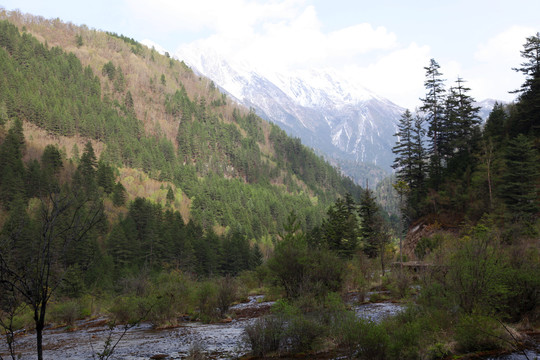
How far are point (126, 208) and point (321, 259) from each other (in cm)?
7763

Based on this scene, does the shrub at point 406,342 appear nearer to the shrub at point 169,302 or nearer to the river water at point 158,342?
the river water at point 158,342

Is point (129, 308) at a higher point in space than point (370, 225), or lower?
lower

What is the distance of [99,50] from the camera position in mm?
185125

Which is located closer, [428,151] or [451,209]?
[451,209]

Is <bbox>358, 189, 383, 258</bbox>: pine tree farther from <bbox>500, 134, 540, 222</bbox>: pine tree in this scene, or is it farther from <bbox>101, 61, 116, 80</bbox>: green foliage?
<bbox>101, 61, 116, 80</bbox>: green foliage

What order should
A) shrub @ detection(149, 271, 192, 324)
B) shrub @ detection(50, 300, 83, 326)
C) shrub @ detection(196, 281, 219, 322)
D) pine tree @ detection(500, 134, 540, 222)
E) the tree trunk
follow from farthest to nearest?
pine tree @ detection(500, 134, 540, 222) → shrub @ detection(50, 300, 83, 326) → shrub @ detection(196, 281, 219, 322) → shrub @ detection(149, 271, 192, 324) → the tree trunk

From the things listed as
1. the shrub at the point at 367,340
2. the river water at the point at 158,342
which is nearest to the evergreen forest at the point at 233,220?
the shrub at the point at 367,340

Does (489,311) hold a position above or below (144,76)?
below

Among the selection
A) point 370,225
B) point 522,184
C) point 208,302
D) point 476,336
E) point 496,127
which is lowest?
point 208,302

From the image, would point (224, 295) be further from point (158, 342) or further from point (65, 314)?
point (65, 314)

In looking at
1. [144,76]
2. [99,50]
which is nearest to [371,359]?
[144,76]

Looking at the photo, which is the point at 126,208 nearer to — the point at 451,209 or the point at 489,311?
the point at 451,209

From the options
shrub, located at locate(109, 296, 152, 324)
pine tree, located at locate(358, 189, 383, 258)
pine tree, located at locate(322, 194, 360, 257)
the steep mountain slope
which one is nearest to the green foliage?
the steep mountain slope

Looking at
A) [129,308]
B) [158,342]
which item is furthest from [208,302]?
[158,342]
